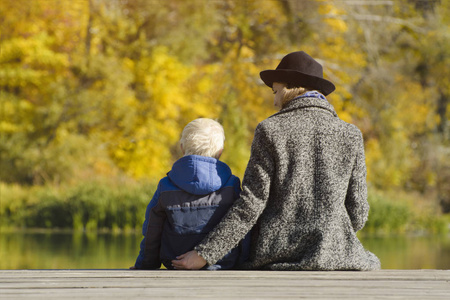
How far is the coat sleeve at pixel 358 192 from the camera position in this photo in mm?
2910

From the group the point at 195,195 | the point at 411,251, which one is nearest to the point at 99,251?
the point at 411,251

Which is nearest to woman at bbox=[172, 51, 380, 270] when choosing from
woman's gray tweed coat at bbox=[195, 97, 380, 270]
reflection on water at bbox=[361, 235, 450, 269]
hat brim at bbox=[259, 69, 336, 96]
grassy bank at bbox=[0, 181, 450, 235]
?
woman's gray tweed coat at bbox=[195, 97, 380, 270]

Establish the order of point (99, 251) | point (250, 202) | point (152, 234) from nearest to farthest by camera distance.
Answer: point (250, 202)
point (152, 234)
point (99, 251)

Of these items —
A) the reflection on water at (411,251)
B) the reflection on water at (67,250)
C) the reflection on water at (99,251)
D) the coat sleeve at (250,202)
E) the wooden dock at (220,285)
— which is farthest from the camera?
the reflection on water at (411,251)

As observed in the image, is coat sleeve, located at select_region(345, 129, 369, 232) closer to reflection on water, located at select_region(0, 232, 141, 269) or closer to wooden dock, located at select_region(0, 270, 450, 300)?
wooden dock, located at select_region(0, 270, 450, 300)

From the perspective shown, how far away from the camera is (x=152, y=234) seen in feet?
10.0

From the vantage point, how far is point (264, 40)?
17641 millimetres

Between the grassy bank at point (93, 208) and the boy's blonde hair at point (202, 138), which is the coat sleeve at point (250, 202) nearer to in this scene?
the boy's blonde hair at point (202, 138)

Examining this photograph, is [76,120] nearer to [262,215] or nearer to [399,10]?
[399,10]

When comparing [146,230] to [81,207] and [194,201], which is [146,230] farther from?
[81,207]

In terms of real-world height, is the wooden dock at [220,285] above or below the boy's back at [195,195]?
below

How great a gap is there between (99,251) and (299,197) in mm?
6252

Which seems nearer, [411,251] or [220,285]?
[220,285]

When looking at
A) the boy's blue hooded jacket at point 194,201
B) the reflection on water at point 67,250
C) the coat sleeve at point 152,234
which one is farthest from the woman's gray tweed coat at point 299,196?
the reflection on water at point 67,250
